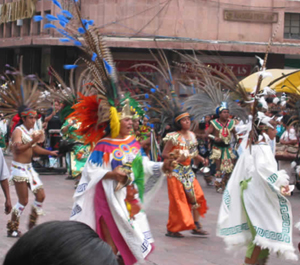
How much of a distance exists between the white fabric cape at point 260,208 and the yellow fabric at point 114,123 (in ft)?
4.69

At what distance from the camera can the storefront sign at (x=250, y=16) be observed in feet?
83.4

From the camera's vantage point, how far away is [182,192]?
27.9 ft

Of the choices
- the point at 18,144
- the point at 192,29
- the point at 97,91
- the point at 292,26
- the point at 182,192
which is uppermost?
the point at 292,26

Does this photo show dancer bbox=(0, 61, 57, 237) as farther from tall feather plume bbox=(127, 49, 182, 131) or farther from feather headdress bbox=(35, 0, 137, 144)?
tall feather plume bbox=(127, 49, 182, 131)

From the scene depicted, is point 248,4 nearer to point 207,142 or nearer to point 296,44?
point 296,44

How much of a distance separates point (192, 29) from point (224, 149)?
12963mm

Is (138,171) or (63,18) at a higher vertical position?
(63,18)

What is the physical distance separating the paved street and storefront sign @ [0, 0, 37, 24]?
16.8 meters

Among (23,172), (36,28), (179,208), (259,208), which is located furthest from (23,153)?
(36,28)

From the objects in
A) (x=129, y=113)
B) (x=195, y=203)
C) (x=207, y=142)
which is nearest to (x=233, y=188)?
(x=129, y=113)

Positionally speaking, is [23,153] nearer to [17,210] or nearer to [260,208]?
[17,210]

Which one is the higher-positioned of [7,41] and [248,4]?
[248,4]

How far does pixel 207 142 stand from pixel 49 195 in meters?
4.75

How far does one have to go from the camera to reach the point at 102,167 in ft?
19.8
